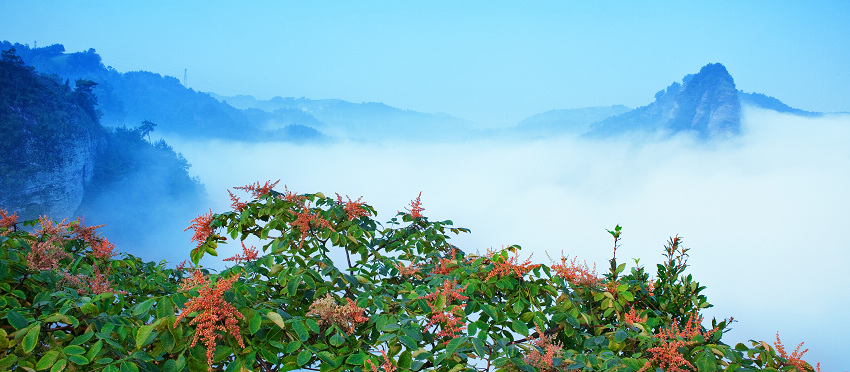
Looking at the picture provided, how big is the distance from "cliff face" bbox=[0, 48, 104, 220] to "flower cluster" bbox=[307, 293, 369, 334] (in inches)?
537

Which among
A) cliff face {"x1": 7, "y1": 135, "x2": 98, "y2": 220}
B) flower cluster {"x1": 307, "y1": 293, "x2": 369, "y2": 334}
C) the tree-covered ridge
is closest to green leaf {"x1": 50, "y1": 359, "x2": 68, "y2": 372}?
flower cluster {"x1": 307, "y1": 293, "x2": 369, "y2": 334}

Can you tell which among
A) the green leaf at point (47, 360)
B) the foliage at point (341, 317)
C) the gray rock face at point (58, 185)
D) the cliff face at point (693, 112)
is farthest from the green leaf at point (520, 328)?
the cliff face at point (693, 112)

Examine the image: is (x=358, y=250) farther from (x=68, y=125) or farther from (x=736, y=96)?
(x=736, y=96)

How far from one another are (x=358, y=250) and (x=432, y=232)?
1.41 ft

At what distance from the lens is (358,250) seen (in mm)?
2785

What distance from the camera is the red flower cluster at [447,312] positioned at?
5.48ft

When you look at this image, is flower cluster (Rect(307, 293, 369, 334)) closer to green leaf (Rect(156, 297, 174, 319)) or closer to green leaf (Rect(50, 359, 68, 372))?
green leaf (Rect(156, 297, 174, 319))

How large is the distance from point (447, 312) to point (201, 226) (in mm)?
1663

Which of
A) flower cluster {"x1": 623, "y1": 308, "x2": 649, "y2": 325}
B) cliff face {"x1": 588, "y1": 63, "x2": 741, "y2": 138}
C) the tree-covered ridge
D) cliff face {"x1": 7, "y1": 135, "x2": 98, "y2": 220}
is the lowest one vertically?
cliff face {"x1": 7, "y1": 135, "x2": 98, "y2": 220}

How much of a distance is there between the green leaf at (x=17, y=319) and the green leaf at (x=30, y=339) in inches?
2.8

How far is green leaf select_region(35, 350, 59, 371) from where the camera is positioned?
145cm

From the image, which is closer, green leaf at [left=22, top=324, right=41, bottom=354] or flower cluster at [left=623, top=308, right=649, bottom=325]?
green leaf at [left=22, top=324, right=41, bottom=354]

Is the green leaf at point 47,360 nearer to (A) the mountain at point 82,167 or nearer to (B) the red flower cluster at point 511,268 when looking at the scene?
(B) the red flower cluster at point 511,268

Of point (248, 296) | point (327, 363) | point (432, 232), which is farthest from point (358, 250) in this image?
point (327, 363)
